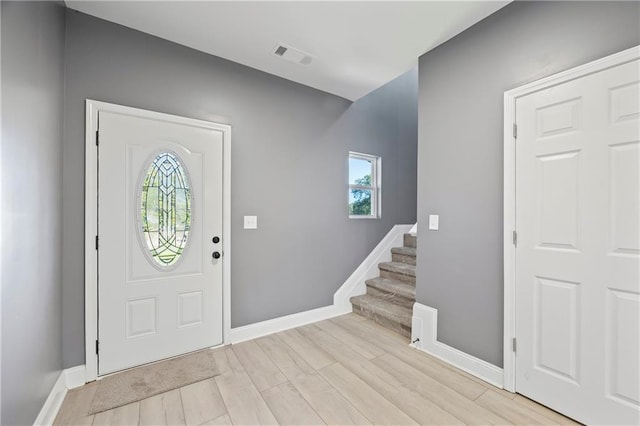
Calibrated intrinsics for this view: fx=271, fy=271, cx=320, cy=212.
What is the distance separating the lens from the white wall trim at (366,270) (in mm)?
3432

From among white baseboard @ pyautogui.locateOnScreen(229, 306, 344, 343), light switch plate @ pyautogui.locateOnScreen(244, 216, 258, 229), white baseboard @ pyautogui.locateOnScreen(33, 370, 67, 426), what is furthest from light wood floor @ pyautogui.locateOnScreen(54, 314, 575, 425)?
light switch plate @ pyautogui.locateOnScreen(244, 216, 258, 229)

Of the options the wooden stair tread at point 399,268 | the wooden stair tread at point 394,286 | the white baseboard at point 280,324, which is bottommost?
the white baseboard at point 280,324

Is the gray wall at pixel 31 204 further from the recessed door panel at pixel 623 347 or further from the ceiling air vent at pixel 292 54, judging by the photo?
the recessed door panel at pixel 623 347

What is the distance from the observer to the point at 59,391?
1.83 meters

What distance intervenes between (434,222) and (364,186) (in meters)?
1.48

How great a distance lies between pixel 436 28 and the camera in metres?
2.17

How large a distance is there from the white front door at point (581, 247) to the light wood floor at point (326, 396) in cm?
30

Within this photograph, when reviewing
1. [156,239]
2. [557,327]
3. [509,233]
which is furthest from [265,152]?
[557,327]

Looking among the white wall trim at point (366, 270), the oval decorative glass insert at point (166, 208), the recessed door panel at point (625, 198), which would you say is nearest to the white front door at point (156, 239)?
the oval decorative glass insert at point (166, 208)

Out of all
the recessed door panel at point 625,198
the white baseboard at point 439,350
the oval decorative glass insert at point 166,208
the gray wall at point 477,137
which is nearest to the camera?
the recessed door panel at point 625,198

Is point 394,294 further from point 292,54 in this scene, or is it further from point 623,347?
point 292,54

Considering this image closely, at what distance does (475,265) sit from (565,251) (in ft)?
1.88

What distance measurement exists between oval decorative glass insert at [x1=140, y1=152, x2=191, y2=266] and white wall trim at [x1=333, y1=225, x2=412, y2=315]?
6.34ft

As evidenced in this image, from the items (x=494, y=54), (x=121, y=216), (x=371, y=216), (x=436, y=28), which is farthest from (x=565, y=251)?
(x=121, y=216)
